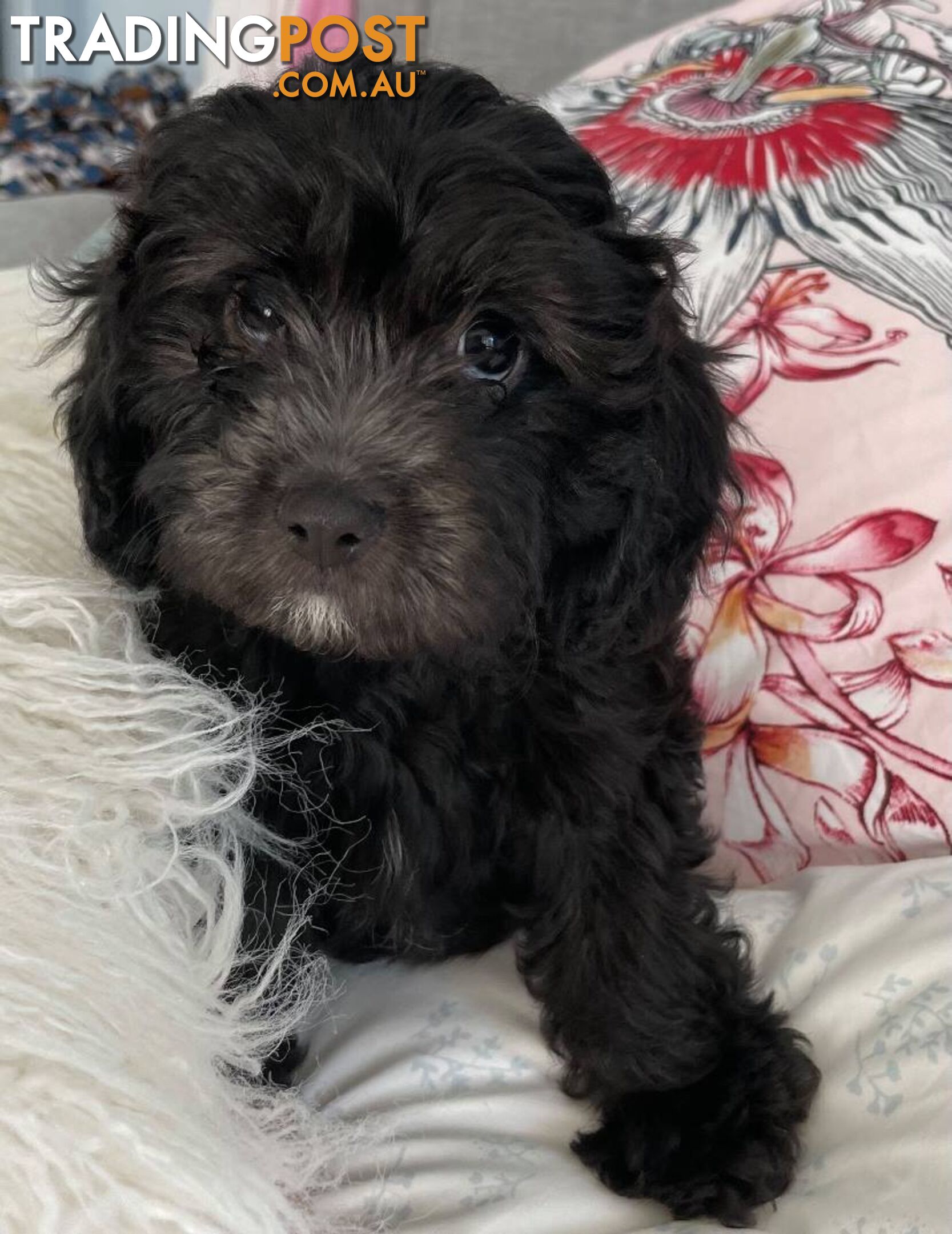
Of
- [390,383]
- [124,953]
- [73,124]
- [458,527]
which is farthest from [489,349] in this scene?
[73,124]

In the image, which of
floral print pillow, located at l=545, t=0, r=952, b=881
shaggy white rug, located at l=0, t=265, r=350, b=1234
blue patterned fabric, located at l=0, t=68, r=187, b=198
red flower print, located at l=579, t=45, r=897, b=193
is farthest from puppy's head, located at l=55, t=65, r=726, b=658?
blue patterned fabric, located at l=0, t=68, r=187, b=198

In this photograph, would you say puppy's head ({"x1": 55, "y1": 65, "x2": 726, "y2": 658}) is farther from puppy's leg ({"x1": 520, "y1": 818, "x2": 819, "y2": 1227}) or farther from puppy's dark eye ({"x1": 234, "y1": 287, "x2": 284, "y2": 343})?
puppy's leg ({"x1": 520, "y1": 818, "x2": 819, "y2": 1227})

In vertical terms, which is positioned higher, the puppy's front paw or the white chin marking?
the white chin marking

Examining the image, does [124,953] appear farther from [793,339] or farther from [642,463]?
[793,339]

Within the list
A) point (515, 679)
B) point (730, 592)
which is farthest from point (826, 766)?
point (515, 679)

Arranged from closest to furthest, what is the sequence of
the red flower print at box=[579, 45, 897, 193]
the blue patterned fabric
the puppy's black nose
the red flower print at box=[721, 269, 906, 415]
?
the puppy's black nose < the red flower print at box=[721, 269, 906, 415] < the red flower print at box=[579, 45, 897, 193] < the blue patterned fabric

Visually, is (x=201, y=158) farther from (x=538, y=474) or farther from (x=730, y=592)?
(x=730, y=592)

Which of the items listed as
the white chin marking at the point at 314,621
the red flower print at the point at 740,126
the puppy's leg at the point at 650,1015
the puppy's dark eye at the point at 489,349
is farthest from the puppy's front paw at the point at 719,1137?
the red flower print at the point at 740,126

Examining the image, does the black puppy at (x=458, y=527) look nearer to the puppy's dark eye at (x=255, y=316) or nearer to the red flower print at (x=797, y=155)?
the puppy's dark eye at (x=255, y=316)
